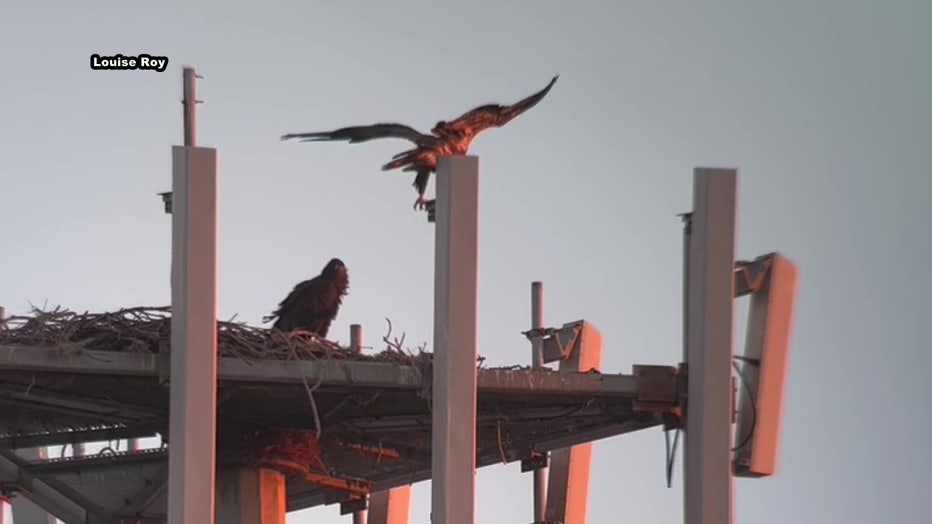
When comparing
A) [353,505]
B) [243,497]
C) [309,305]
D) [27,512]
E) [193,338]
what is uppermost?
[309,305]

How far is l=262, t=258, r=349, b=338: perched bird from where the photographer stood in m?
23.6

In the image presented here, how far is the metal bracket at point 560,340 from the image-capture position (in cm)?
2422

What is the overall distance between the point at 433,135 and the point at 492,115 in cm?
58

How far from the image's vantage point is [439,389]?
1959 centimetres

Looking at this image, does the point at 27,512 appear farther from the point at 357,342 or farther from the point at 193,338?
the point at 193,338

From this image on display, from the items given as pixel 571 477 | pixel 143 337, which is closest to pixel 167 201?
pixel 143 337

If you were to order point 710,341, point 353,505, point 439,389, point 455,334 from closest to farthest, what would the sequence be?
point 439,389, point 455,334, point 710,341, point 353,505

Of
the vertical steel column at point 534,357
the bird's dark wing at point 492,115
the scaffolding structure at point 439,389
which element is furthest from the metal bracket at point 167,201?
the vertical steel column at point 534,357

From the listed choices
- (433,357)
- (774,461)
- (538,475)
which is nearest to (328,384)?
(433,357)

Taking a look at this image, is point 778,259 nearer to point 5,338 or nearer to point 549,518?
point 549,518

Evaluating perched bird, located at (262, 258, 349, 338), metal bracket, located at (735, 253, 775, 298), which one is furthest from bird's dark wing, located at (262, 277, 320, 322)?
metal bracket, located at (735, 253, 775, 298)

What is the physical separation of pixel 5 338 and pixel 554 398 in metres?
4.75

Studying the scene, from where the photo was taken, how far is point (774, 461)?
2122 centimetres

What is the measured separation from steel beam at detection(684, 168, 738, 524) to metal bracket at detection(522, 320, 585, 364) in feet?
11.9
